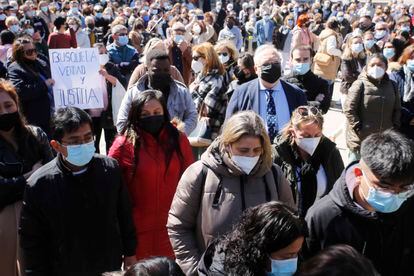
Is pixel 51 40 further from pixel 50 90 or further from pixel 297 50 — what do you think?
pixel 297 50

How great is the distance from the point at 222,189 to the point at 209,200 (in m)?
0.09

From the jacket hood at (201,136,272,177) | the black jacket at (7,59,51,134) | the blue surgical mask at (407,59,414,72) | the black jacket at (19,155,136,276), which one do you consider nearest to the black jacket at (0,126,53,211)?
Result: the black jacket at (19,155,136,276)

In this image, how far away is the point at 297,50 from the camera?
6078 millimetres

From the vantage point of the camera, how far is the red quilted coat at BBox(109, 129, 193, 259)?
3.65m

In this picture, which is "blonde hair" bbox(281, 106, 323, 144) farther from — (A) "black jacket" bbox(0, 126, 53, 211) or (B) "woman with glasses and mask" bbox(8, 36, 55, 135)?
(B) "woman with glasses and mask" bbox(8, 36, 55, 135)

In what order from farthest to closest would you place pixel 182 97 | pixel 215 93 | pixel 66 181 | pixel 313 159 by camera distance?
pixel 215 93 → pixel 182 97 → pixel 313 159 → pixel 66 181

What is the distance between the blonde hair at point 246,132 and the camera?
2.96 meters

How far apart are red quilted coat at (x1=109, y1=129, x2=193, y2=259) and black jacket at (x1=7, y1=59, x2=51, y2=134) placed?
250 cm

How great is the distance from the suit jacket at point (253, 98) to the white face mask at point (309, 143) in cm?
111

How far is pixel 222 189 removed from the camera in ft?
9.62

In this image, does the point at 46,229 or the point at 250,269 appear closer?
the point at 250,269

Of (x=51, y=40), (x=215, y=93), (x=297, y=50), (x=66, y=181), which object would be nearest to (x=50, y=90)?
(x=215, y=93)

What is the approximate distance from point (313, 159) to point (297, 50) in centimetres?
260

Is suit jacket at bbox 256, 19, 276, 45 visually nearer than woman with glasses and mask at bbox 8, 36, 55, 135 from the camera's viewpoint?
No
